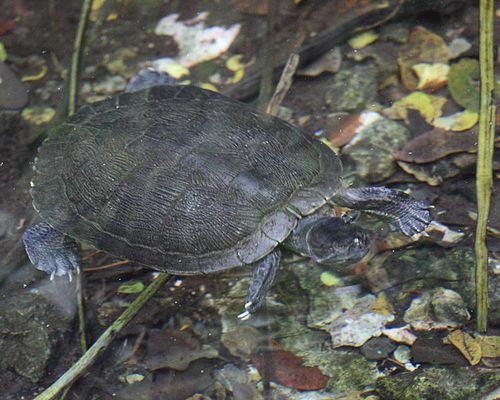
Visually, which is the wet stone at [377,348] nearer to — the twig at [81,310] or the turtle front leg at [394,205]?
the turtle front leg at [394,205]

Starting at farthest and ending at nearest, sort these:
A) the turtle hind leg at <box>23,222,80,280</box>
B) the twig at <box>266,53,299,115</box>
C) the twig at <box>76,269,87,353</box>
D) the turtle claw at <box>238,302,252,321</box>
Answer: the twig at <box>266,53,299,115</box> < the turtle hind leg at <box>23,222,80,280</box> < the twig at <box>76,269,87,353</box> < the turtle claw at <box>238,302,252,321</box>

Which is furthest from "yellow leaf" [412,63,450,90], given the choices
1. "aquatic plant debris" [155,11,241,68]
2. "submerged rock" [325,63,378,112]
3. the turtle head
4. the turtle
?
the turtle head

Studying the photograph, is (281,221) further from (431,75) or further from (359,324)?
(431,75)

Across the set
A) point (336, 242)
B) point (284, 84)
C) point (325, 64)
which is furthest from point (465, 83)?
point (336, 242)

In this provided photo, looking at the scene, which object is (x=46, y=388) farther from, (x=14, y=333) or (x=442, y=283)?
(x=442, y=283)

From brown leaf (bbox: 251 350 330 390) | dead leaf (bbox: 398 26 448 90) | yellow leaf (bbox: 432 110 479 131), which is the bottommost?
brown leaf (bbox: 251 350 330 390)

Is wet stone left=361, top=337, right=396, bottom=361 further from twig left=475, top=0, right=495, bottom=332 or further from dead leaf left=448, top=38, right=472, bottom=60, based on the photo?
dead leaf left=448, top=38, right=472, bottom=60
